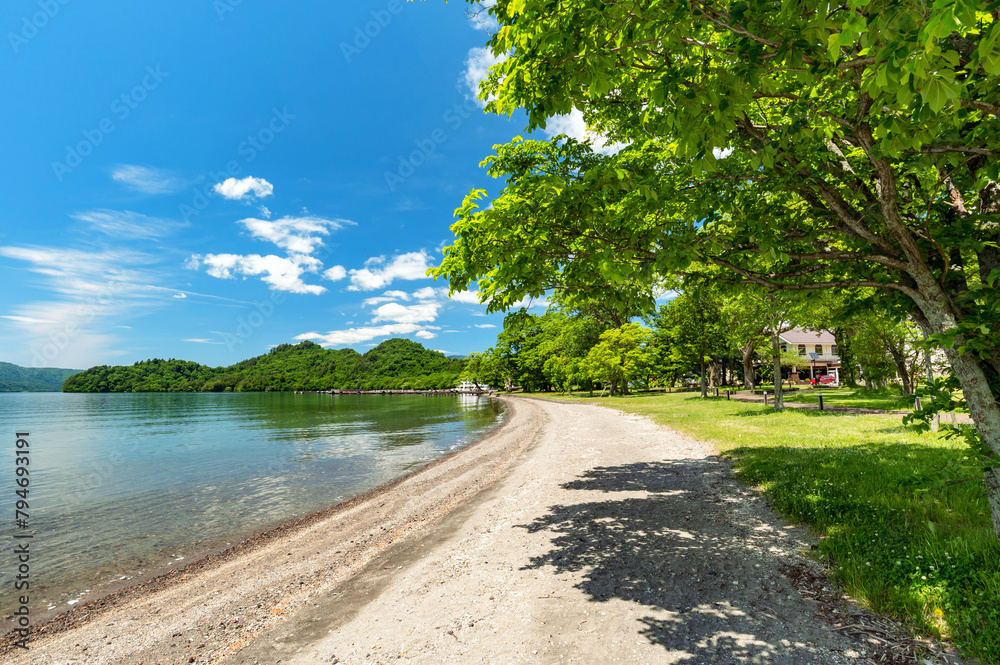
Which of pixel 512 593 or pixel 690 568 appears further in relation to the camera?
pixel 690 568

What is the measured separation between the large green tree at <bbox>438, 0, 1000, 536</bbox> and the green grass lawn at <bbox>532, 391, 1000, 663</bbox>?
0.85 m

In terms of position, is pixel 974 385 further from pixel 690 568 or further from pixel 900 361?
pixel 900 361

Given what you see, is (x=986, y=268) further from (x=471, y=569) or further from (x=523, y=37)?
(x=471, y=569)

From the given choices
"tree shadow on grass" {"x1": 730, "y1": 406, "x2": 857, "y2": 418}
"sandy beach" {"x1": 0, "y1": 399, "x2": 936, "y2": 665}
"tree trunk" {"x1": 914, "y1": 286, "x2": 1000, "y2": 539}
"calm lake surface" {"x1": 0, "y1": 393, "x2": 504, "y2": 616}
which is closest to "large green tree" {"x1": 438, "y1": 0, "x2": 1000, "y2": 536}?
"tree trunk" {"x1": 914, "y1": 286, "x2": 1000, "y2": 539}

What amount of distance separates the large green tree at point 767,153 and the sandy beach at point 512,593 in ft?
10.6

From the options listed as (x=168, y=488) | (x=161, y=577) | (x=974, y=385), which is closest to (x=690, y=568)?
(x=974, y=385)

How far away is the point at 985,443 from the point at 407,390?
179m

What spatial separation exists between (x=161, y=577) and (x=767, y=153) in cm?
1329

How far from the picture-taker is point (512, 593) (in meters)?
5.76

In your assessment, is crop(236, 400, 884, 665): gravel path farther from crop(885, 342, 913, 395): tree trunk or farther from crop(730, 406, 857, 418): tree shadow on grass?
crop(885, 342, 913, 395): tree trunk

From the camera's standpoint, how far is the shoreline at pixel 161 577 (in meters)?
7.23

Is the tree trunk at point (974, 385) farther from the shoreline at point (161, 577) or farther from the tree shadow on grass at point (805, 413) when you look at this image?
the tree shadow on grass at point (805, 413)

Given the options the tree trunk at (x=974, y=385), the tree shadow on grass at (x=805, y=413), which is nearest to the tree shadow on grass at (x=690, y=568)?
the tree trunk at (x=974, y=385)

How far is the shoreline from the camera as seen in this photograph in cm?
723
